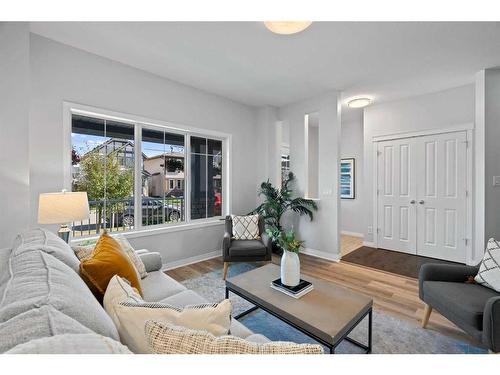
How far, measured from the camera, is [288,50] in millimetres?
2473

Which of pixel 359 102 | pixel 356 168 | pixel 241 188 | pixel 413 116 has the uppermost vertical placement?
pixel 359 102

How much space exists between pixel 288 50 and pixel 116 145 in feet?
7.79

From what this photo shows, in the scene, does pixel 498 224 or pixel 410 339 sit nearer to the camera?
pixel 410 339

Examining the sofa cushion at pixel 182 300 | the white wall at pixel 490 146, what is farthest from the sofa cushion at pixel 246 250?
the white wall at pixel 490 146

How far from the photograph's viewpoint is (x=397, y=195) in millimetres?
4039

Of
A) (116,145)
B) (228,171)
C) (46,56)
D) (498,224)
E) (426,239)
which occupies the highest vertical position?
(46,56)

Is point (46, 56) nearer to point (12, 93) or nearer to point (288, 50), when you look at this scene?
point (12, 93)

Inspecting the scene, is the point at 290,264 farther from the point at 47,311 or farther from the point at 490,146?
the point at 490,146

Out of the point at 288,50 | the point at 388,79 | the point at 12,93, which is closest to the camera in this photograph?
the point at 12,93

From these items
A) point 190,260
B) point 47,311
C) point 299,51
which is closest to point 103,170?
point 190,260

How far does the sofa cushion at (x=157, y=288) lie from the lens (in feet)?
5.21

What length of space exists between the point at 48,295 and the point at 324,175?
3.64 m
